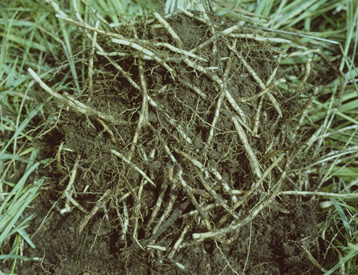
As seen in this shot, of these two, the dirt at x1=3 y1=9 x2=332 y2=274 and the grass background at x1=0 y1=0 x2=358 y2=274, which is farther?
the grass background at x1=0 y1=0 x2=358 y2=274

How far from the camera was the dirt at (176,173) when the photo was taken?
138cm

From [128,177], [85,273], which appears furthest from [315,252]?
[85,273]

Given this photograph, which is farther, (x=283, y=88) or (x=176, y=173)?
(x=283, y=88)

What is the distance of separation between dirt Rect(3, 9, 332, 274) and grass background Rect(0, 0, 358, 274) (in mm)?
121

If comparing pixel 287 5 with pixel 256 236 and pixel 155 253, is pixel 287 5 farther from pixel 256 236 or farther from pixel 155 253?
pixel 155 253

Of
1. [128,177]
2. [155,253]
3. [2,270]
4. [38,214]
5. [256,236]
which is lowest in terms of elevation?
[2,270]

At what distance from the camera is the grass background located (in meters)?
1.53

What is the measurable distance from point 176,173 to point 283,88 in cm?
78

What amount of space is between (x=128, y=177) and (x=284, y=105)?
757 mm

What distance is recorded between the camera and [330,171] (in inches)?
63.5

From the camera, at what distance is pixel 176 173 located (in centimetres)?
136

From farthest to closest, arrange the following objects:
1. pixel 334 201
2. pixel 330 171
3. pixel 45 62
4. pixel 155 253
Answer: pixel 45 62, pixel 330 171, pixel 334 201, pixel 155 253

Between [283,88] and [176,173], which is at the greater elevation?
[283,88]

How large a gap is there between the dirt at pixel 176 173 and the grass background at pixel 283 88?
4.8 inches
